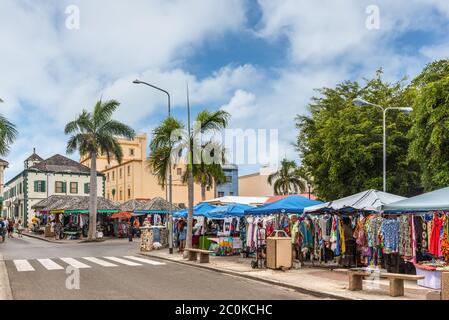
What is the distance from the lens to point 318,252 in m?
18.7

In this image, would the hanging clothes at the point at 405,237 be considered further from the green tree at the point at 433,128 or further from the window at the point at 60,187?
the window at the point at 60,187

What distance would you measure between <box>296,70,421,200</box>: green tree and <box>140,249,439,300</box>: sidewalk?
1223 centimetres

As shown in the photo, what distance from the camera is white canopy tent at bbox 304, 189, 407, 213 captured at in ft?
51.5

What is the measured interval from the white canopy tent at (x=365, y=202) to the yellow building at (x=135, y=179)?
1856 inches

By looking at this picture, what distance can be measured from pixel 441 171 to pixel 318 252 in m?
8.17

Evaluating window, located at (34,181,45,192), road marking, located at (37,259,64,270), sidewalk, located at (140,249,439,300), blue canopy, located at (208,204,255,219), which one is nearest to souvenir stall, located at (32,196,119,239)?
window, located at (34,181,45,192)

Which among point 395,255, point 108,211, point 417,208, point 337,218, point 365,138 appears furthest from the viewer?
point 108,211

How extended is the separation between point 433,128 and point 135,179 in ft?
164

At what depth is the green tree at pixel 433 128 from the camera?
22.1m

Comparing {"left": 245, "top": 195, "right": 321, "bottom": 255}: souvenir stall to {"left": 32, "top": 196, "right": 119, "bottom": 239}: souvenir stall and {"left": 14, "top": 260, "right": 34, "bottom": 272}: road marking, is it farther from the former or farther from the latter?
{"left": 32, "top": 196, "right": 119, "bottom": 239}: souvenir stall

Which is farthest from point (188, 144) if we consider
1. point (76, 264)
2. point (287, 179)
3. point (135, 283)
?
point (287, 179)

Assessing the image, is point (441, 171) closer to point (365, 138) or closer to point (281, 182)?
point (365, 138)

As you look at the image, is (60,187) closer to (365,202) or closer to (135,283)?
(135,283)
